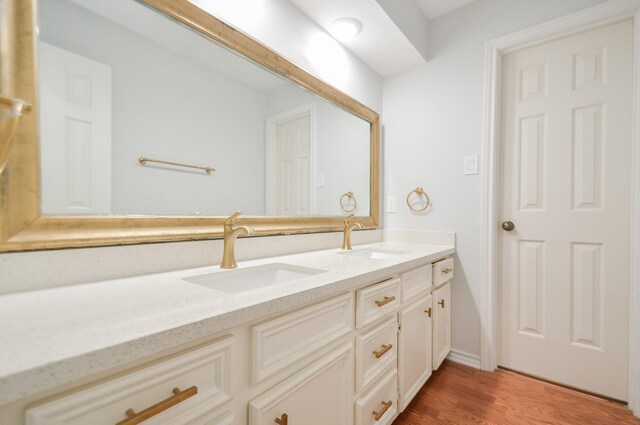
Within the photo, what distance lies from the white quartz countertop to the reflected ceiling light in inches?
56.5

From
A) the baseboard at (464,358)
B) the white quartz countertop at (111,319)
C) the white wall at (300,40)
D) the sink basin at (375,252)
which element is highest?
the white wall at (300,40)

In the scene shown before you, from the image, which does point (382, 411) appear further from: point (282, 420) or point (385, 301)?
point (282, 420)

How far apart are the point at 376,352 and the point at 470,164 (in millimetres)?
1358

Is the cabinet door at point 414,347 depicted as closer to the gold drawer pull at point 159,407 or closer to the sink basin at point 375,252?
the sink basin at point 375,252

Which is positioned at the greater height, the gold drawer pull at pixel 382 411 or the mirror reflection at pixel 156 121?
the mirror reflection at pixel 156 121

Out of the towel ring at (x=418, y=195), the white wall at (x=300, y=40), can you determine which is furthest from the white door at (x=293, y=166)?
the towel ring at (x=418, y=195)

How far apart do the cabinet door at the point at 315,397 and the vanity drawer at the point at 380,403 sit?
0.06 meters

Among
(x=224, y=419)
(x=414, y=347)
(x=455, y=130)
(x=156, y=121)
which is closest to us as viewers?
(x=224, y=419)

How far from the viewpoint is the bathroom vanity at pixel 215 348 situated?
1.34 feet

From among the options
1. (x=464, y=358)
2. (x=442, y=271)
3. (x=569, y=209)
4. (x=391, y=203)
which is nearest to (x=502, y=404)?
(x=464, y=358)

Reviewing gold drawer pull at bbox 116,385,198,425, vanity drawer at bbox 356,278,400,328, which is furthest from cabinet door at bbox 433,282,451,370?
gold drawer pull at bbox 116,385,198,425

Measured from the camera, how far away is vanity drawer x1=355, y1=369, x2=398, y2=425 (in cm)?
100

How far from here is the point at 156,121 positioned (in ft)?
3.24

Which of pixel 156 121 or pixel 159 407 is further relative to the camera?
pixel 156 121
